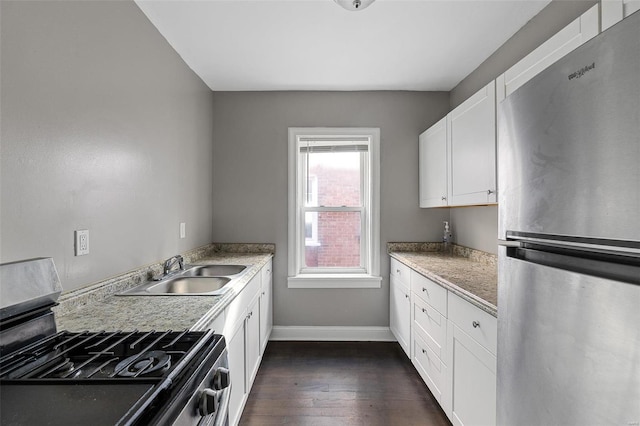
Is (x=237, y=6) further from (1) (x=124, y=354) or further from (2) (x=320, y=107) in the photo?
(1) (x=124, y=354)

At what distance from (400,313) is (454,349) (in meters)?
1.04

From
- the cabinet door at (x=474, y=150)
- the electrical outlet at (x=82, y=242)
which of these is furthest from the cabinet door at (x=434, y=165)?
the electrical outlet at (x=82, y=242)

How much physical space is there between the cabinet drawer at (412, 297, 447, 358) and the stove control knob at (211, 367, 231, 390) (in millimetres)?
1363

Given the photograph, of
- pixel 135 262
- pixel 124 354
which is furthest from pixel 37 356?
pixel 135 262

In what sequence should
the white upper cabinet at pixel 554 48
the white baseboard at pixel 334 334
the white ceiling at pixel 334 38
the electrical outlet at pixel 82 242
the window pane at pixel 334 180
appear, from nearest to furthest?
the white upper cabinet at pixel 554 48
the electrical outlet at pixel 82 242
the white ceiling at pixel 334 38
the white baseboard at pixel 334 334
the window pane at pixel 334 180

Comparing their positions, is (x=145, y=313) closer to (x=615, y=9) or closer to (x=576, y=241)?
(x=576, y=241)

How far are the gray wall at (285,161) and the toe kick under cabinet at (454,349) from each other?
890 mm

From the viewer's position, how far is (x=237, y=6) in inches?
69.9

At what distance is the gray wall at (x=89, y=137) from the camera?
40.7 inches

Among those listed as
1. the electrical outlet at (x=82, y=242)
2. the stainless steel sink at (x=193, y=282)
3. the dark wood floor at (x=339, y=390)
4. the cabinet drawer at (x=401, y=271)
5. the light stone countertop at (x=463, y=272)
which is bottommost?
the dark wood floor at (x=339, y=390)

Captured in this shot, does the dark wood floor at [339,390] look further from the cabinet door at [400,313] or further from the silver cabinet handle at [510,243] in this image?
the silver cabinet handle at [510,243]

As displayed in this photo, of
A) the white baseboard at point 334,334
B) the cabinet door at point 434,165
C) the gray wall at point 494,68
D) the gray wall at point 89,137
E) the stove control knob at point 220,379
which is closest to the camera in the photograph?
the stove control knob at point 220,379

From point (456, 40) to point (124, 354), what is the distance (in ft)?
8.53

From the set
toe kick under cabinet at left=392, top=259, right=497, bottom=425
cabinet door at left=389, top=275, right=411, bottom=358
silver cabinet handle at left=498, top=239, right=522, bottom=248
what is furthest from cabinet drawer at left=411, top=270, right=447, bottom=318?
silver cabinet handle at left=498, top=239, right=522, bottom=248
